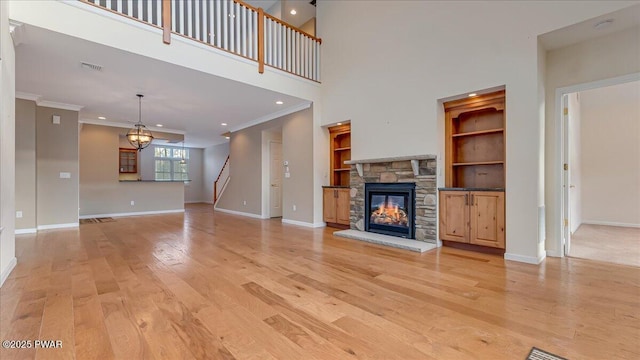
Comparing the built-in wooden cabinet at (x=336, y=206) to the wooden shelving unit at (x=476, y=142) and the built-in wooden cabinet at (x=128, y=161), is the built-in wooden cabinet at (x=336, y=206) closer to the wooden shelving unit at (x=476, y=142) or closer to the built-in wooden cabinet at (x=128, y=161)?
the wooden shelving unit at (x=476, y=142)

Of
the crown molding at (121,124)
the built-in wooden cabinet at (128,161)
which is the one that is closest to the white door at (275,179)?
the crown molding at (121,124)

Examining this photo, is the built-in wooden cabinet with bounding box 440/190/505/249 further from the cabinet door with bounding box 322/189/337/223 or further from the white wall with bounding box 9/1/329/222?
the white wall with bounding box 9/1/329/222

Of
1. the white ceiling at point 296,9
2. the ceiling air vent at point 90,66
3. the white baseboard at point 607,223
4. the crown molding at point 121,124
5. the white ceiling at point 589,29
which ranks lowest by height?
the white baseboard at point 607,223

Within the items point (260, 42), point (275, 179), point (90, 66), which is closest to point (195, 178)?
point (275, 179)

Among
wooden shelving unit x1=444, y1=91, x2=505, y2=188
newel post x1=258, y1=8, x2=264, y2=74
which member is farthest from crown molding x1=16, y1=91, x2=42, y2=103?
wooden shelving unit x1=444, y1=91, x2=505, y2=188

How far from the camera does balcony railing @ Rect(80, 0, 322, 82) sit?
3795 mm

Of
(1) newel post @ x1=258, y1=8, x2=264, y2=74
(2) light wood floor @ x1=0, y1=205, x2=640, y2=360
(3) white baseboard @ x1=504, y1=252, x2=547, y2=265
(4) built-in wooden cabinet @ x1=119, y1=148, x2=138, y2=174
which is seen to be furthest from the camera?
(4) built-in wooden cabinet @ x1=119, y1=148, x2=138, y2=174

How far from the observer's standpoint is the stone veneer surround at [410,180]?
4129 mm

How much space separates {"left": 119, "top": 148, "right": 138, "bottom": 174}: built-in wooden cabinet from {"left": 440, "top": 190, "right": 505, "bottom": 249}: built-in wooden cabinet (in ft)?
35.2

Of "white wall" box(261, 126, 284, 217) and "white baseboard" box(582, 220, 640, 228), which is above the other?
"white wall" box(261, 126, 284, 217)

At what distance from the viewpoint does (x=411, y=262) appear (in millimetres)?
3312

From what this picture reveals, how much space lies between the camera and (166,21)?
381cm

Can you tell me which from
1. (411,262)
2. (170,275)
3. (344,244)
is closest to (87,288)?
(170,275)

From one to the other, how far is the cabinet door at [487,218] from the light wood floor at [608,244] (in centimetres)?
107
